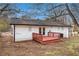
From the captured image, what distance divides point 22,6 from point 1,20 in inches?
10.8

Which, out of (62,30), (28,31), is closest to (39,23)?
(28,31)

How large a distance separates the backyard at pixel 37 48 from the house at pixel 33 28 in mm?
66

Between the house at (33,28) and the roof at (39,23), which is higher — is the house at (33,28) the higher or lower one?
the lower one

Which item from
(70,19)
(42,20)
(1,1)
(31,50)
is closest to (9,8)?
(1,1)

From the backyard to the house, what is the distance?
0.07m

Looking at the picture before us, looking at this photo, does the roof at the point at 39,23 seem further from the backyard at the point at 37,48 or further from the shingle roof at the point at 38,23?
the backyard at the point at 37,48

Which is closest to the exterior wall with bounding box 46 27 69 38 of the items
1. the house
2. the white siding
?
the house

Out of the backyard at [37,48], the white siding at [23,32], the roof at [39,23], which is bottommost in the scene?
the backyard at [37,48]

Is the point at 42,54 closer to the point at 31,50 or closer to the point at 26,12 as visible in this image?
the point at 31,50

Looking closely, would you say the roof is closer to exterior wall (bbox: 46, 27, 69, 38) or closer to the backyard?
exterior wall (bbox: 46, 27, 69, 38)

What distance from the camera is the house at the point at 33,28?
1979 millimetres

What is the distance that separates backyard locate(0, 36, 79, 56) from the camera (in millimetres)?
1976

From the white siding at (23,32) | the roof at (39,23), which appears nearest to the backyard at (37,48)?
the white siding at (23,32)

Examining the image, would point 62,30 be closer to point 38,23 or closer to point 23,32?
point 38,23
